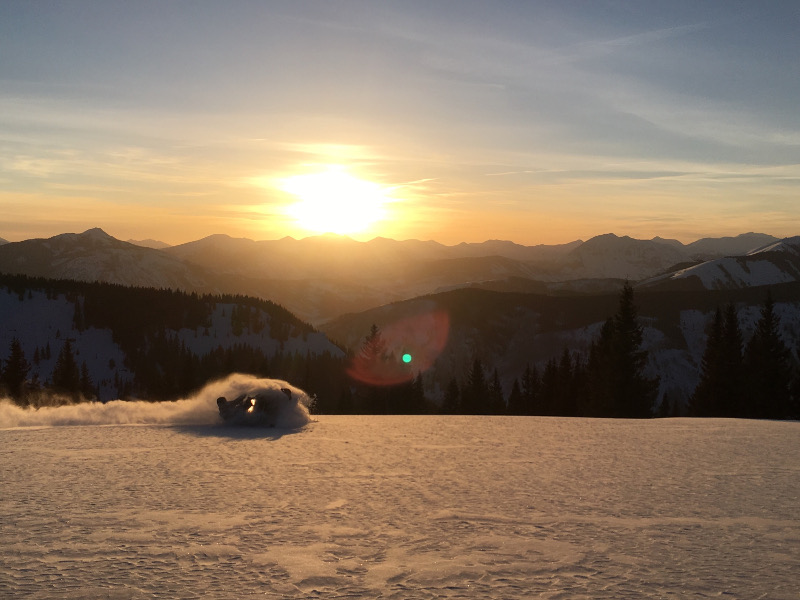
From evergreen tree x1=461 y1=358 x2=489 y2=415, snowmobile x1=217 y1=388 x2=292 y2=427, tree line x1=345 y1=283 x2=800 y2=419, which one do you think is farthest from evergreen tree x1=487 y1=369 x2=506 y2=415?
snowmobile x1=217 y1=388 x2=292 y2=427

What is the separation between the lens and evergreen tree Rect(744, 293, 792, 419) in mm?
51875

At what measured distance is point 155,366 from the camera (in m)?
192

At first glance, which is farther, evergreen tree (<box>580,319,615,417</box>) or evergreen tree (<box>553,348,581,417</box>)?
evergreen tree (<box>553,348,581,417</box>)

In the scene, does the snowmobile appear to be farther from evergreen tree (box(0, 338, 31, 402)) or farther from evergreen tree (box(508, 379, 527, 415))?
evergreen tree (box(508, 379, 527, 415))

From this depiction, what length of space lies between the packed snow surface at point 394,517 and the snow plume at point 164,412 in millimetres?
2735

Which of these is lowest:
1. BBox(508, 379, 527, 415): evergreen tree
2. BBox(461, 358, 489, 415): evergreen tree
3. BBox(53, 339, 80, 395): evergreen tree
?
BBox(508, 379, 527, 415): evergreen tree

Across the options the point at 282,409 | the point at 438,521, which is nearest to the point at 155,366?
the point at 282,409

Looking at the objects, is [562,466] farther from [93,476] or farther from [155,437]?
[155,437]

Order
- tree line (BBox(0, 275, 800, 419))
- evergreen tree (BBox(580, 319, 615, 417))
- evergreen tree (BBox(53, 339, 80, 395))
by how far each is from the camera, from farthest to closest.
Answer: evergreen tree (BBox(53, 339, 80, 395)), evergreen tree (BBox(580, 319, 615, 417)), tree line (BBox(0, 275, 800, 419))

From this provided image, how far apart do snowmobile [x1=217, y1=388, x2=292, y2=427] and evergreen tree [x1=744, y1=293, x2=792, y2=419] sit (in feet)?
143

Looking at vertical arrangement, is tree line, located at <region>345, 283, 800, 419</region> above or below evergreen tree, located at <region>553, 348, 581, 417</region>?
above

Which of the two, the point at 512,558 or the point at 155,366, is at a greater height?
the point at 512,558

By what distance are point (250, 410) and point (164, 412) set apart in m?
3.36

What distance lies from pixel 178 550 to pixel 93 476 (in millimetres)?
5822
